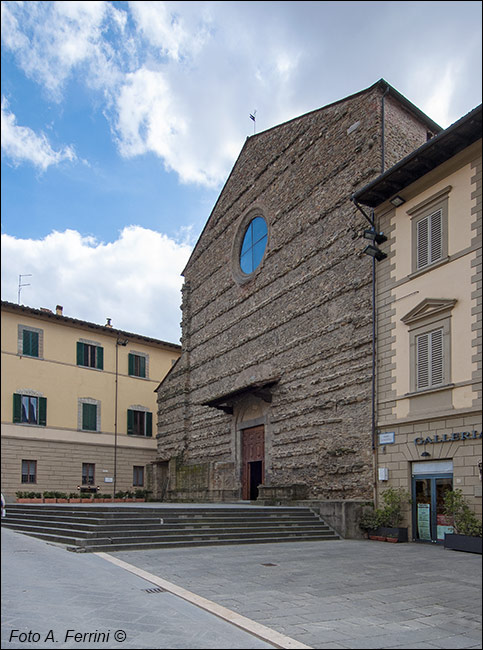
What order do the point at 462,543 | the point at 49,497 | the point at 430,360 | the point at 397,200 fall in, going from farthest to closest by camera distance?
the point at 49,497 < the point at 397,200 < the point at 430,360 < the point at 462,543

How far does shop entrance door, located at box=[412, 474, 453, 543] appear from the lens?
13.6 metres

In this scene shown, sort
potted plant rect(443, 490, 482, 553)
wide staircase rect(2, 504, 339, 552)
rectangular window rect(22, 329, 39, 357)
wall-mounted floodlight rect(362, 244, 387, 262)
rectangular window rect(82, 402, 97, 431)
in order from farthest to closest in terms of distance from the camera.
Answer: rectangular window rect(82, 402, 97, 431) < wall-mounted floodlight rect(362, 244, 387, 262) < wide staircase rect(2, 504, 339, 552) < potted plant rect(443, 490, 482, 553) < rectangular window rect(22, 329, 39, 357)

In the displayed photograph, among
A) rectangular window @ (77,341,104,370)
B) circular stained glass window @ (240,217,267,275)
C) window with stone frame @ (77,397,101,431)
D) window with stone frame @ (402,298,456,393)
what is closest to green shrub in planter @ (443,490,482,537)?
window with stone frame @ (402,298,456,393)

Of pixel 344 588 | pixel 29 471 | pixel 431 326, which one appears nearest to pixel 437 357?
pixel 431 326

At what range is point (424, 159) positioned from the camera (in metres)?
14.5

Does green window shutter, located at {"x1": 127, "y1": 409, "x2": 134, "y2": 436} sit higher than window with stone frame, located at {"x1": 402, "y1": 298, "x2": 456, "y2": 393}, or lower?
lower

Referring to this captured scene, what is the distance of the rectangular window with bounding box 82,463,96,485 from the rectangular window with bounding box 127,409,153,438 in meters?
3.42

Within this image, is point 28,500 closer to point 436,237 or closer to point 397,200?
point 397,200

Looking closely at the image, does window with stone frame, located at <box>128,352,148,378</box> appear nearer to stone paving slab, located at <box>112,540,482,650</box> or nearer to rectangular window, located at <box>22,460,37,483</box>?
rectangular window, located at <box>22,460,37,483</box>

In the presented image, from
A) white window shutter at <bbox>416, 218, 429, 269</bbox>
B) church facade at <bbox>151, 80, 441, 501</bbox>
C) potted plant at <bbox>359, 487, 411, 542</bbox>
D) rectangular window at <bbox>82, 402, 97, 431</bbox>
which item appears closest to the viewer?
potted plant at <bbox>359, 487, 411, 542</bbox>

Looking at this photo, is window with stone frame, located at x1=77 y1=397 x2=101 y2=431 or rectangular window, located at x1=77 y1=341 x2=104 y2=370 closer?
rectangular window, located at x1=77 y1=341 x2=104 y2=370

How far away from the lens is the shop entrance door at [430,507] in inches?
535

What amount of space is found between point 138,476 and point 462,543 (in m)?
24.6

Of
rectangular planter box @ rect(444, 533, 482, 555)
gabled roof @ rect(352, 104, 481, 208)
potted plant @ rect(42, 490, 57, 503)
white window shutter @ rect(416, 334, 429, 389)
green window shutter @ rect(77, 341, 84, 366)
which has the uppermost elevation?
gabled roof @ rect(352, 104, 481, 208)
